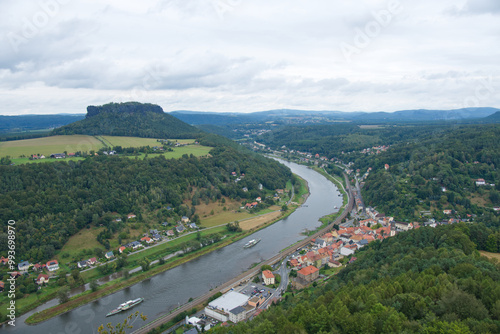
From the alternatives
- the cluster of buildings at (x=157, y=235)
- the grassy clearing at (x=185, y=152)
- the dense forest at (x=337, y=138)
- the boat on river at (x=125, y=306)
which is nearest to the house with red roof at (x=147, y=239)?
the cluster of buildings at (x=157, y=235)

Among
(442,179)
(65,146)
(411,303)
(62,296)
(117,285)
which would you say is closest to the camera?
(411,303)

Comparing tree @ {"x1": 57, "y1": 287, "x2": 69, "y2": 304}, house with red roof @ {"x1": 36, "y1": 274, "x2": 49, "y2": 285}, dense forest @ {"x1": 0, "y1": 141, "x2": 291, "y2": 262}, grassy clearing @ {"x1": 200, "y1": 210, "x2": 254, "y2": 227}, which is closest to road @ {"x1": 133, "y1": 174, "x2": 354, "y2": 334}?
tree @ {"x1": 57, "y1": 287, "x2": 69, "y2": 304}

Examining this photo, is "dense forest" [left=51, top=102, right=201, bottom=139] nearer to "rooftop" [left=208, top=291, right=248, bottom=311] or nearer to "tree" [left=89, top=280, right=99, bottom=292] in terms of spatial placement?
"tree" [left=89, top=280, right=99, bottom=292]

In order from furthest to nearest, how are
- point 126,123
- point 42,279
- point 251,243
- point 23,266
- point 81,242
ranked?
point 126,123 → point 251,243 → point 81,242 → point 23,266 → point 42,279

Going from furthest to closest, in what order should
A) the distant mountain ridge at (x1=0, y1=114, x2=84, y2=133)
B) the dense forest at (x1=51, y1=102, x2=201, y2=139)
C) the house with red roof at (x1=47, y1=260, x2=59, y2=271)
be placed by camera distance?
the distant mountain ridge at (x1=0, y1=114, x2=84, y2=133) → the dense forest at (x1=51, y1=102, x2=201, y2=139) → the house with red roof at (x1=47, y1=260, x2=59, y2=271)

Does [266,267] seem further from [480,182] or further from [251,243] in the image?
[480,182]

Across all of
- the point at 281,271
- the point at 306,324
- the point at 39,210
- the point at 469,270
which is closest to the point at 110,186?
the point at 39,210

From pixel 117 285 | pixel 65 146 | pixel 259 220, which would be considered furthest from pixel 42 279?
pixel 65 146
